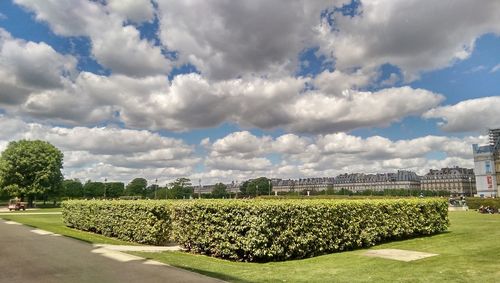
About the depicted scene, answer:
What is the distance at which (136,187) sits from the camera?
590 feet

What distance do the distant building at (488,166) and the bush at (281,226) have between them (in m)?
103

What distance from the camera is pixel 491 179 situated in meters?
106

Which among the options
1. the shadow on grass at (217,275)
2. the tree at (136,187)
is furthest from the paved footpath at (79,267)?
the tree at (136,187)

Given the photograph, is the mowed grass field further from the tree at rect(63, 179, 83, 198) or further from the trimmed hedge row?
the tree at rect(63, 179, 83, 198)

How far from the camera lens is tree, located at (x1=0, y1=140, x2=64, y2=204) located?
70875 mm

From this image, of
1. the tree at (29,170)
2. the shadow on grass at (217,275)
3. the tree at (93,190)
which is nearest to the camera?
the shadow on grass at (217,275)

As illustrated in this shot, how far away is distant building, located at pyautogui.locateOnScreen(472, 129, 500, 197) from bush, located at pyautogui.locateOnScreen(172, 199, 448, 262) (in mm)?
103319

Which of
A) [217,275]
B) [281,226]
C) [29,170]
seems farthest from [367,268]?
[29,170]

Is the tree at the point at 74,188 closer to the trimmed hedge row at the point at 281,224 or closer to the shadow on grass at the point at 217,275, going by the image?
the trimmed hedge row at the point at 281,224

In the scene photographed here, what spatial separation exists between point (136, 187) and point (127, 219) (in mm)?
167220

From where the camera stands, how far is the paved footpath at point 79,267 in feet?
30.0

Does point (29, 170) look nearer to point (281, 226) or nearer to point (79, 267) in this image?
point (79, 267)

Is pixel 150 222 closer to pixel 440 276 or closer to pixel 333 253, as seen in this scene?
pixel 333 253

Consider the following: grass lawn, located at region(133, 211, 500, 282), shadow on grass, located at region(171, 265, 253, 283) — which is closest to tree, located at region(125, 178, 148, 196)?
grass lawn, located at region(133, 211, 500, 282)
